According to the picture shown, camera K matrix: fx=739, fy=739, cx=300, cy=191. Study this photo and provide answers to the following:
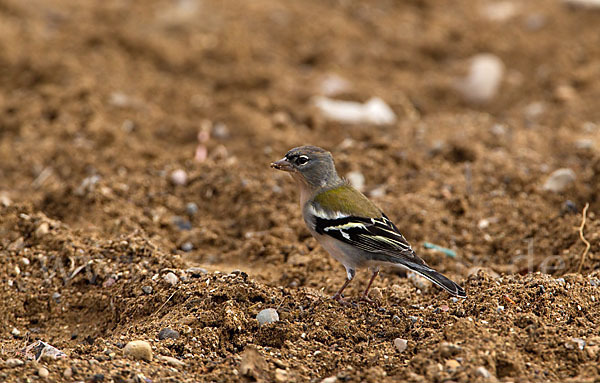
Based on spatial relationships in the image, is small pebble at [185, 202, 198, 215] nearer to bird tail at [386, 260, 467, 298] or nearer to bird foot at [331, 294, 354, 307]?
bird foot at [331, 294, 354, 307]

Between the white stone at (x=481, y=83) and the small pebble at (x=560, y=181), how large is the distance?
248 centimetres

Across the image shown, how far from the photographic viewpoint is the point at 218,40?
31.4ft

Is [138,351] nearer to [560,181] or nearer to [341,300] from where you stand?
[341,300]

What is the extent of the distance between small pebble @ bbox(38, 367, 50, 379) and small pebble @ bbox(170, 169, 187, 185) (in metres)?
3.17

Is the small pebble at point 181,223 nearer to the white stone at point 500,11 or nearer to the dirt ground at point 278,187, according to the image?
the dirt ground at point 278,187

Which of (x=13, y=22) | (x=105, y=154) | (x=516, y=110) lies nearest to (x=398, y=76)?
(x=516, y=110)

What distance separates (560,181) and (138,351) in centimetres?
414

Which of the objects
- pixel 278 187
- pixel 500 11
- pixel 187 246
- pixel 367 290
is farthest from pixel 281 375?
pixel 500 11

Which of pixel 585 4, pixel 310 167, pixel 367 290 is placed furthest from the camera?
pixel 585 4

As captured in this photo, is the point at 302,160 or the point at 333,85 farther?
the point at 333,85

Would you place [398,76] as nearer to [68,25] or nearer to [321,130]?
[321,130]

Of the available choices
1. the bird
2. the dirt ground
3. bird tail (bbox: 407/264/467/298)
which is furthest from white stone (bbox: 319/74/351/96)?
bird tail (bbox: 407/264/467/298)

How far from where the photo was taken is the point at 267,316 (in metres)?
4.65

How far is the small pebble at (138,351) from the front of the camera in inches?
164
